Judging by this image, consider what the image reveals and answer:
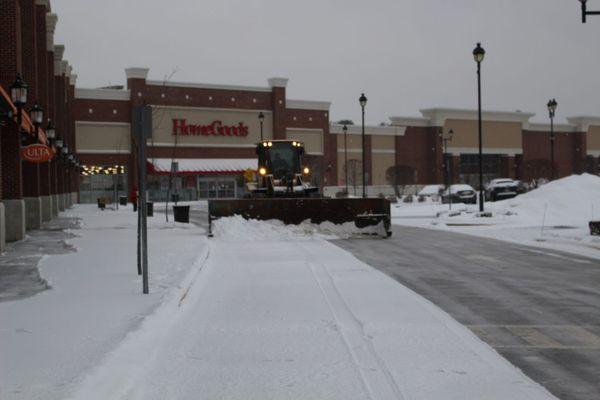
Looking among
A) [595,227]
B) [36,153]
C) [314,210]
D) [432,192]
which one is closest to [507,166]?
[432,192]

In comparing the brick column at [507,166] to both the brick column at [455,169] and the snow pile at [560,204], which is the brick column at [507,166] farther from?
the snow pile at [560,204]

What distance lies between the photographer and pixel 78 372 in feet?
19.2

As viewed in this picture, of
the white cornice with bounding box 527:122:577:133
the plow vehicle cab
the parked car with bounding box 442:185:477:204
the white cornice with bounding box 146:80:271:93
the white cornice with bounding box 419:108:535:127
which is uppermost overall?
the white cornice with bounding box 146:80:271:93

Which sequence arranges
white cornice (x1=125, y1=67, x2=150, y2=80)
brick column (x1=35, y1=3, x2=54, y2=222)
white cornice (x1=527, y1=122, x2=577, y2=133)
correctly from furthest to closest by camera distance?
white cornice (x1=527, y1=122, x2=577, y2=133)
white cornice (x1=125, y1=67, x2=150, y2=80)
brick column (x1=35, y1=3, x2=54, y2=222)

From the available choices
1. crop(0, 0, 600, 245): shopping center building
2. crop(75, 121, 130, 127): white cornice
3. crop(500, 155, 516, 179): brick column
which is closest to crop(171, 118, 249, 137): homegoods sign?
crop(0, 0, 600, 245): shopping center building

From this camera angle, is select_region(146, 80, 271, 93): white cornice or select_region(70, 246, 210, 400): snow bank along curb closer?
select_region(70, 246, 210, 400): snow bank along curb

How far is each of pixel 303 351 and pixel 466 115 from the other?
92547 millimetres

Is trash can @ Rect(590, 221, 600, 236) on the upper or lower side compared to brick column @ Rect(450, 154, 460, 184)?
lower

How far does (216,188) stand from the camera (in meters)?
76.0

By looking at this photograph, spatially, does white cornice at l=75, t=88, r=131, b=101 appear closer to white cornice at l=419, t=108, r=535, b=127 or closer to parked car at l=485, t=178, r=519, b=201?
parked car at l=485, t=178, r=519, b=201

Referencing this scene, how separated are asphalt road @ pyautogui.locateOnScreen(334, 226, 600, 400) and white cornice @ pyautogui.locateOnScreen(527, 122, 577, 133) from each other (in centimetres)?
8737

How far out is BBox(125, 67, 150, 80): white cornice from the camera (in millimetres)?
71000

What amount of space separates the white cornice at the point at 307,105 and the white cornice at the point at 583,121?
43670 mm

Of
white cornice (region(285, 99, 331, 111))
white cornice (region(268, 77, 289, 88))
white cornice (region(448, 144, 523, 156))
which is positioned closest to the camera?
white cornice (region(268, 77, 289, 88))
